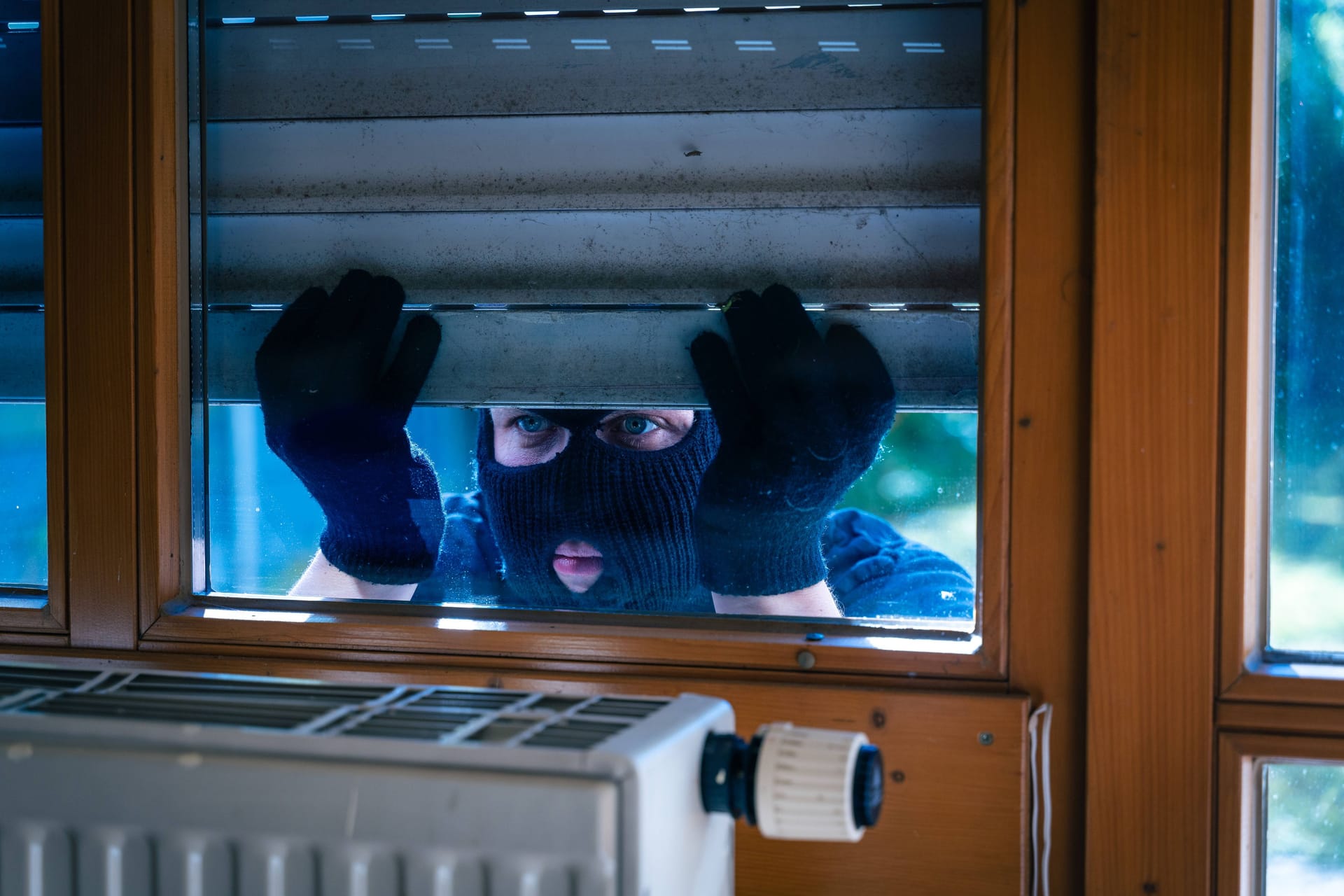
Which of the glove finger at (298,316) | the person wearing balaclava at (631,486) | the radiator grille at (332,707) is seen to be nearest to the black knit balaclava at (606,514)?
the person wearing balaclava at (631,486)

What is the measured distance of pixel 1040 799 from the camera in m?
0.97

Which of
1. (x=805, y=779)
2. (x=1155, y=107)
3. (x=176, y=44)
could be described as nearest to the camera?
(x=805, y=779)

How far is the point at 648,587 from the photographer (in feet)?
3.68

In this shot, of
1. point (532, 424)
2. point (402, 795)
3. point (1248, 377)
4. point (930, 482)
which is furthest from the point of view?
point (532, 424)

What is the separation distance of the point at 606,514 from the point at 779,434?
21cm

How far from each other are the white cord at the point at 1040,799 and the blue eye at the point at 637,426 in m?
0.47

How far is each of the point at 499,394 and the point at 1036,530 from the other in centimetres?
58

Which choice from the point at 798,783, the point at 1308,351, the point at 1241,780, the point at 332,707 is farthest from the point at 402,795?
the point at 1308,351

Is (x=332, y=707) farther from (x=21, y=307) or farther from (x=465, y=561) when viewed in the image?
(x=21, y=307)

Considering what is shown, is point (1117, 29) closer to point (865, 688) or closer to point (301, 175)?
point (865, 688)

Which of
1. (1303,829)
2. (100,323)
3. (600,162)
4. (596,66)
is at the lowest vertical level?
(1303,829)

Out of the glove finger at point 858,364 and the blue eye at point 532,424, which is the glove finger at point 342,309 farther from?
the glove finger at point 858,364

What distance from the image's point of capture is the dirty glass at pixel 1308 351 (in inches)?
37.8

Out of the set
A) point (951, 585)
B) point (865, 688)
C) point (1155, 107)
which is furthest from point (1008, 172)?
point (865, 688)
